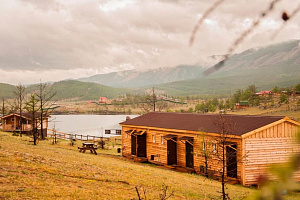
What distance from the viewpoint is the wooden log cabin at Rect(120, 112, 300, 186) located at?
18.2 meters

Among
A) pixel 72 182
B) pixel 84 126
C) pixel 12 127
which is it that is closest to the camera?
pixel 72 182

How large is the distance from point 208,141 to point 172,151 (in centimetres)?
473

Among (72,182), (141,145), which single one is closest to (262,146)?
(141,145)

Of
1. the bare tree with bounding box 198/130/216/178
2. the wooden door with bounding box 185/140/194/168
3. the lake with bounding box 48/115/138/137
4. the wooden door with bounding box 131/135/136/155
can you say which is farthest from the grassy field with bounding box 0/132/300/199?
the lake with bounding box 48/115/138/137

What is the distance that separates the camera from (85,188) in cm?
1159

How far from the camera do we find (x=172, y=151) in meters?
23.8

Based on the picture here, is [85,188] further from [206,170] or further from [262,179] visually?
[262,179]

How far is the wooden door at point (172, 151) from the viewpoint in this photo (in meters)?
23.7

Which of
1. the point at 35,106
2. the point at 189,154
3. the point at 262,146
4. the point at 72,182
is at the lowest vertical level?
the point at 189,154

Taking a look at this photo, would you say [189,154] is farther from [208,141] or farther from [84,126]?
[84,126]

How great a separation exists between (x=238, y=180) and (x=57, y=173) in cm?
1190

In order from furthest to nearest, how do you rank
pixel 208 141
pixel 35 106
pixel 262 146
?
pixel 35 106 → pixel 208 141 → pixel 262 146

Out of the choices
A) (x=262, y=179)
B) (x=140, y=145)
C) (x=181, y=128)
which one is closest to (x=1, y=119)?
(x=140, y=145)

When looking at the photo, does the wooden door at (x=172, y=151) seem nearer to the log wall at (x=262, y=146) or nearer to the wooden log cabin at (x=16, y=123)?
the log wall at (x=262, y=146)
